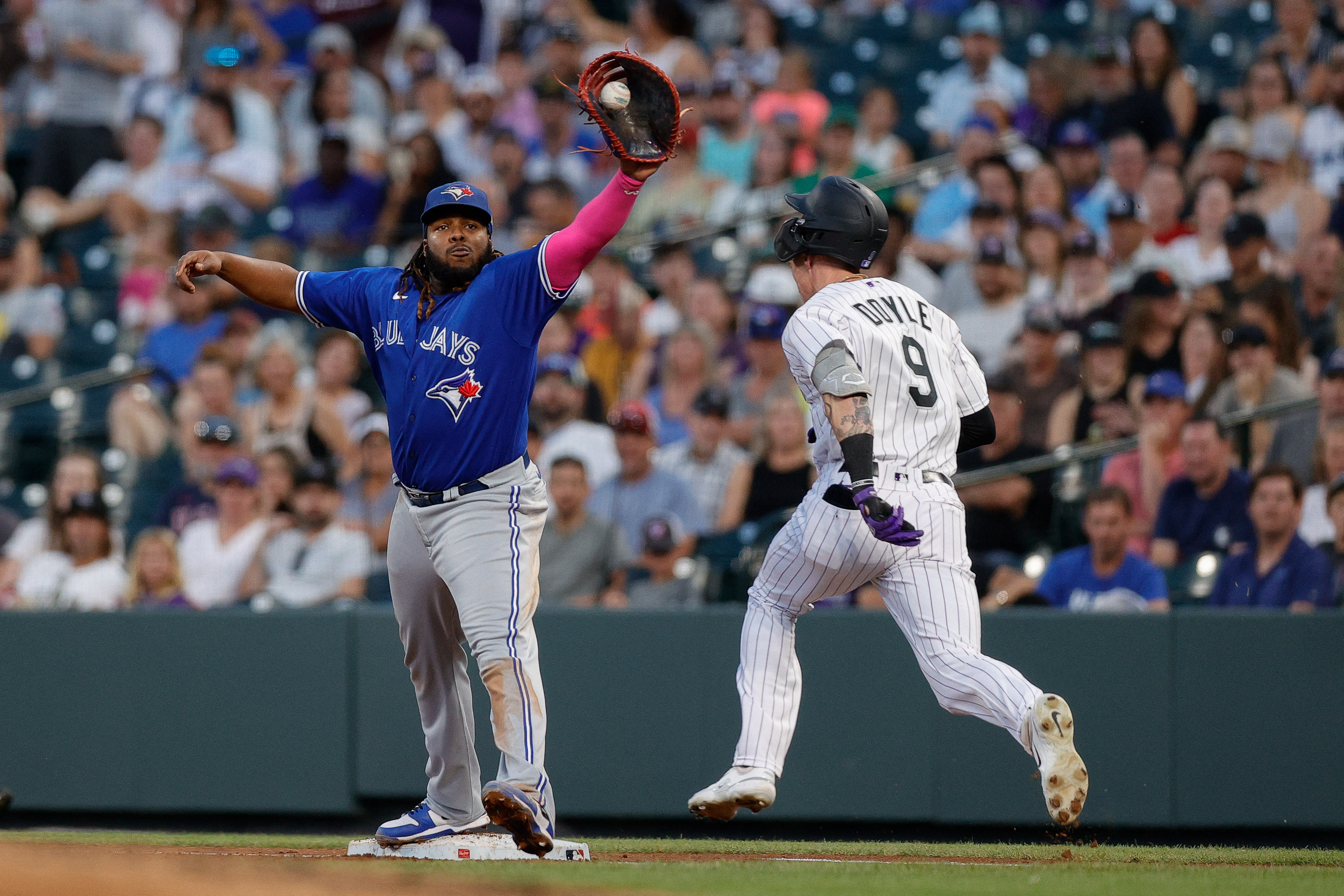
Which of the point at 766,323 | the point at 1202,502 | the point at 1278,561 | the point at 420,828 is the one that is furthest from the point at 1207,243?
the point at 420,828

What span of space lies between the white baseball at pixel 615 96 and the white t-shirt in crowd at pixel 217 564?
3952mm

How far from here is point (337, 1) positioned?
13711mm

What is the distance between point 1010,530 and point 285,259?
465cm

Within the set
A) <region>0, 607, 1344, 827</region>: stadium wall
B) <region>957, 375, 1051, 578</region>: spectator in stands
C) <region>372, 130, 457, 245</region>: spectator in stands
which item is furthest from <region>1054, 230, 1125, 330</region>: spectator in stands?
<region>372, 130, 457, 245</region>: spectator in stands

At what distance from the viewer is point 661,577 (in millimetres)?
7801

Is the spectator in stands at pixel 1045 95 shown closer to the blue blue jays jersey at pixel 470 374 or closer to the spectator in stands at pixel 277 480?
the spectator in stands at pixel 277 480

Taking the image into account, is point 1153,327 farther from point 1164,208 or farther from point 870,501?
point 870,501

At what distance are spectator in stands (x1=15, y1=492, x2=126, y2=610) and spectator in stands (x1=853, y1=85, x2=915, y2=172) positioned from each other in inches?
205

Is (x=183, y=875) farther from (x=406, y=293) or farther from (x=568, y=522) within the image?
(x=568, y=522)

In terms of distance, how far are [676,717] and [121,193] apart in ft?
21.2

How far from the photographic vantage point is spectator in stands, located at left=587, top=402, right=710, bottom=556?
26.3 ft

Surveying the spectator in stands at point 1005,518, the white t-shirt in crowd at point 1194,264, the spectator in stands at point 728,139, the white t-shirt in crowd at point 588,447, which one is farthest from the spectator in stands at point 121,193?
the white t-shirt in crowd at point 1194,264

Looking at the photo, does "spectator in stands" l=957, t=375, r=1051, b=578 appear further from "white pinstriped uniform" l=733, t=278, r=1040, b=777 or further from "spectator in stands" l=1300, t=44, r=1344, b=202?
"spectator in stands" l=1300, t=44, r=1344, b=202

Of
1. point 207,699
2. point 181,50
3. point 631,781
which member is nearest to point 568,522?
point 631,781
